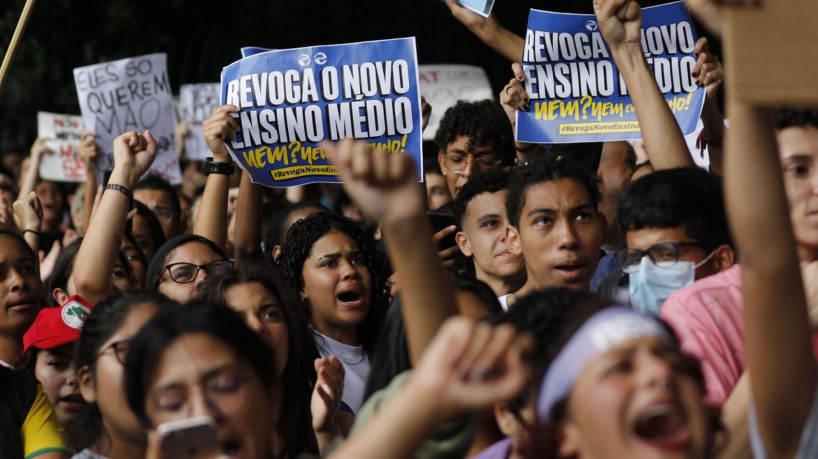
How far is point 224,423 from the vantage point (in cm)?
262

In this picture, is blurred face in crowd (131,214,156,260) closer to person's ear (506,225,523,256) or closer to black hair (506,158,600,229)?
person's ear (506,225,523,256)

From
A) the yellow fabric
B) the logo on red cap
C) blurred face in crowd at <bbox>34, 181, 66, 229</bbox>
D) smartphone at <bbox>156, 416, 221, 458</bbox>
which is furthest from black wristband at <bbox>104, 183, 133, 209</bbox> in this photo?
blurred face in crowd at <bbox>34, 181, 66, 229</bbox>

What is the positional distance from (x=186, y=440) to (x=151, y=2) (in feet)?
32.6

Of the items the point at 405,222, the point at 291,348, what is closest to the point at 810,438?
the point at 405,222

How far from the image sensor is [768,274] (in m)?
2.30

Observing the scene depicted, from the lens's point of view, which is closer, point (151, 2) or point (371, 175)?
point (371, 175)

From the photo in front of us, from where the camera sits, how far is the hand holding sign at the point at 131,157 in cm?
491

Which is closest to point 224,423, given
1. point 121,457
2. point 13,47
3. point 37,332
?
point 121,457

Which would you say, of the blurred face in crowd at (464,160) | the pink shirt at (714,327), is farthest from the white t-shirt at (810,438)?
the blurred face in crowd at (464,160)

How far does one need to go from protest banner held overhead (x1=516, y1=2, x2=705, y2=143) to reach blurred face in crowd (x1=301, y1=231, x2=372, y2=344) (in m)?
0.98

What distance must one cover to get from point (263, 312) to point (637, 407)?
1918 millimetres

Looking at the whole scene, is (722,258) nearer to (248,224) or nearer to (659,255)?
(659,255)

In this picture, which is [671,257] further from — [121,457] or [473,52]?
[473,52]

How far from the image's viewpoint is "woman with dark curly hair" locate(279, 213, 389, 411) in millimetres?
4793
